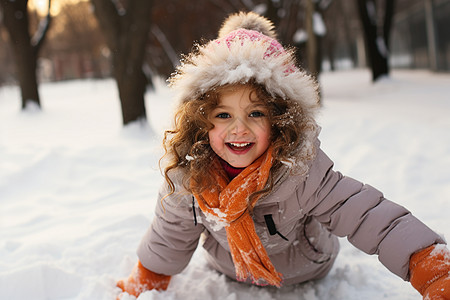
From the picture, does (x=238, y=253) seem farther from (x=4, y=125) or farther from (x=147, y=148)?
(x=4, y=125)

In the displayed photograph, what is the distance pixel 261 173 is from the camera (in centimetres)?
149

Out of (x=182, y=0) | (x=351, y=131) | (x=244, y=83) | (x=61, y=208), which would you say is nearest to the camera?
(x=244, y=83)

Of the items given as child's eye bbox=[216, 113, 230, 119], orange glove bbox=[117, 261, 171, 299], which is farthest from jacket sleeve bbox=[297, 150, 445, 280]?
orange glove bbox=[117, 261, 171, 299]

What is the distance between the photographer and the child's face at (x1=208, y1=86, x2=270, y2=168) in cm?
149

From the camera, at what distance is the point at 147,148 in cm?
469

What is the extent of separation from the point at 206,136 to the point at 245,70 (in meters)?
0.35

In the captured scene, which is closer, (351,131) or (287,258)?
(287,258)

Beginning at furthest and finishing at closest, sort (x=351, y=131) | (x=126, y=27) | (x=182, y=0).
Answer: (x=182, y=0)
(x=126, y=27)
(x=351, y=131)

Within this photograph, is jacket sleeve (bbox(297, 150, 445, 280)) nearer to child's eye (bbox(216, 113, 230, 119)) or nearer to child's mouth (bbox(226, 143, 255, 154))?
child's mouth (bbox(226, 143, 255, 154))

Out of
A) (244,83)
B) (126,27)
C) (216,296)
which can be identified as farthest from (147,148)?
(244,83)

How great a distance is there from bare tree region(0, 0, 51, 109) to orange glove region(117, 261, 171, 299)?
7709mm

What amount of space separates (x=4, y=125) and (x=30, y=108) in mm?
1591

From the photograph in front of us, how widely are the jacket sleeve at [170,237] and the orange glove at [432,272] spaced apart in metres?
0.83

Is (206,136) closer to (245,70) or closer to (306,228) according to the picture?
(245,70)
